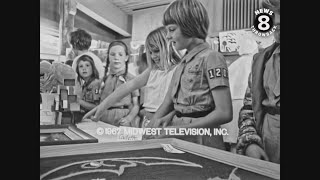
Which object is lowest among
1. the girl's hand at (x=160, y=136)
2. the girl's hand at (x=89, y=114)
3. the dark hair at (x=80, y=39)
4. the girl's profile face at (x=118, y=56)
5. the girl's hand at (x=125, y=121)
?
the girl's hand at (x=160, y=136)

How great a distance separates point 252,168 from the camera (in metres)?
2.54

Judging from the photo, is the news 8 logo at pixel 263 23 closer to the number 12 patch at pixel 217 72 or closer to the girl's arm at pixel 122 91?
the number 12 patch at pixel 217 72

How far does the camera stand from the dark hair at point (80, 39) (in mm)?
2627

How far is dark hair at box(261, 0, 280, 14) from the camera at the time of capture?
2570 mm

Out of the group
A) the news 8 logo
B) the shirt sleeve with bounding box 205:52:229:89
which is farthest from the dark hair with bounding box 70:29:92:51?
the news 8 logo

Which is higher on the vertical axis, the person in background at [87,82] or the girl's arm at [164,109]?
the person in background at [87,82]


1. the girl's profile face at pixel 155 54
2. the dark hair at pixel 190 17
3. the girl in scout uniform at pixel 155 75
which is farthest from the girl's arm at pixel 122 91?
the dark hair at pixel 190 17

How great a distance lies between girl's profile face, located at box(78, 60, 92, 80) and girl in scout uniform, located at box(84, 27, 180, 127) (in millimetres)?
282

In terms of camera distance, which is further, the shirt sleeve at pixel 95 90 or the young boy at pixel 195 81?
the shirt sleeve at pixel 95 90

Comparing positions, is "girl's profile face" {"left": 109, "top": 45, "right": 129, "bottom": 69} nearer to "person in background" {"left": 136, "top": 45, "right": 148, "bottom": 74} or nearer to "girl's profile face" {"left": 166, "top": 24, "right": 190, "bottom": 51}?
"person in background" {"left": 136, "top": 45, "right": 148, "bottom": 74}

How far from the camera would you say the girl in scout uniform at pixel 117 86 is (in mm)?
2637

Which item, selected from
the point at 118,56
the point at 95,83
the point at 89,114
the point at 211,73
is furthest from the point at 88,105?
the point at 211,73
